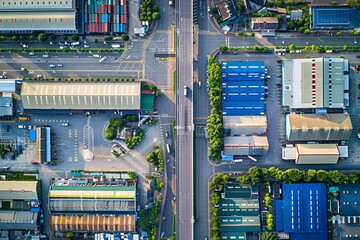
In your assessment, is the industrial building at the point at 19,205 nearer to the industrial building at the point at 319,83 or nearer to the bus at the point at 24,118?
the bus at the point at 24,118

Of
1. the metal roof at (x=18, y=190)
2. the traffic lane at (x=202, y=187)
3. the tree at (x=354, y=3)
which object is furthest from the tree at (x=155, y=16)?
the metal roof at (x=18, y=190)

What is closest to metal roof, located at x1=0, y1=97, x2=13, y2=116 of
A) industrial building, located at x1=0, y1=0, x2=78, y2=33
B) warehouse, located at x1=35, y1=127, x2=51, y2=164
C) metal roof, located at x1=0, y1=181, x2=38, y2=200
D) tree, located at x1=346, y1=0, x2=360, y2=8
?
warehouse, located at x1=35, y1=127, x2=51, y2=164

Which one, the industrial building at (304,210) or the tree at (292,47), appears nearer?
the industrial building at (304,210)

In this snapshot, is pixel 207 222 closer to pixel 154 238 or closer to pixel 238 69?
pixel 154 238

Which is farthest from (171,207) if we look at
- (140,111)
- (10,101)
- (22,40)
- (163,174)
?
(22,40)

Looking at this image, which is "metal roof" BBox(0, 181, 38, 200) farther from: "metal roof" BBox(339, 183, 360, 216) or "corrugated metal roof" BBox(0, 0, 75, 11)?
"metal roof" BBox(339, 183, 360, 216)

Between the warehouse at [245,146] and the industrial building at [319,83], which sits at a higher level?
the industrial building at [319,83]
